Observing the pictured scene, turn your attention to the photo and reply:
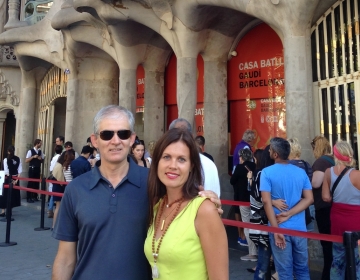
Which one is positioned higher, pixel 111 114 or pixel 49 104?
pixel 49 104

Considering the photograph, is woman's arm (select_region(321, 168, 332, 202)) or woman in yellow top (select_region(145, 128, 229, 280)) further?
woman's arm (select_region(321, 168, 332, 202))

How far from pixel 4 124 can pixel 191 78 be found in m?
13.1

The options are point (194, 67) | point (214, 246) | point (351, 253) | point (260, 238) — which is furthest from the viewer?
point (194, 67)

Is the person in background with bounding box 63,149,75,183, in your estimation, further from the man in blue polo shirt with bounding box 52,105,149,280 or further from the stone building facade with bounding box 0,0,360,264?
the man in blue polo shirt with bounding box 52,105,149,280

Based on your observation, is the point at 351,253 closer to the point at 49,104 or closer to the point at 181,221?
the point at 181,221

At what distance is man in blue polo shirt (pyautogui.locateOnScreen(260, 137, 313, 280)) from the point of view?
329 cm

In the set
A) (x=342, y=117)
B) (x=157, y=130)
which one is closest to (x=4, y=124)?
(x=157, y=130)

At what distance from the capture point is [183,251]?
1.49 meters

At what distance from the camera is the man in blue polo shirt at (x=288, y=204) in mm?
3291

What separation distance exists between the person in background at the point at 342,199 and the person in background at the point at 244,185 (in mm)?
1529

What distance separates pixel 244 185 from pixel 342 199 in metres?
2.29

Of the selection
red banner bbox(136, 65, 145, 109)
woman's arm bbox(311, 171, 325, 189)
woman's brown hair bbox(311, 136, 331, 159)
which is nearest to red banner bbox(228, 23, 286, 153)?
red banner bbox(136, 65, 145, 109)

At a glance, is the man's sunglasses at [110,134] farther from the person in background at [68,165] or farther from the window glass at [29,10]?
the window glass at [29,10]

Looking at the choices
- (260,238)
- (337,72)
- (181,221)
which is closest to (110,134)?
(181,221)
